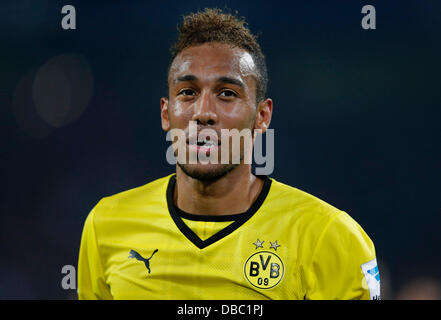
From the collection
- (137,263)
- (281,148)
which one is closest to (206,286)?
(137,263)

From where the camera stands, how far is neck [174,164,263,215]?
7.37 ft

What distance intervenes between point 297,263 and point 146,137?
1971 millimetres

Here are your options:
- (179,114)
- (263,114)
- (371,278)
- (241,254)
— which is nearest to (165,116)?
(179,114)

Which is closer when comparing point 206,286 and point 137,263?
point 206,286

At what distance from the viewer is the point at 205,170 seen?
7.04 feet

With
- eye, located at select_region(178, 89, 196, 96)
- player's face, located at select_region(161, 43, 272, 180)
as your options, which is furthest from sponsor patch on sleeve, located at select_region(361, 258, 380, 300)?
eye, located at select_region(178, 89, 196, 96)

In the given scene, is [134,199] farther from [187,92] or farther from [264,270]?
[264,270]

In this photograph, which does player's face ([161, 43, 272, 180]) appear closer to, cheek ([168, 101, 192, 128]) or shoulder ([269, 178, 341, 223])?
cheek ([168, 101, 192, 128])

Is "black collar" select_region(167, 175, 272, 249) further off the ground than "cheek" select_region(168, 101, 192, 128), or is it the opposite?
"cheek" select_region(168, 101, 192, 128)

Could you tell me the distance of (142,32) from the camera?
3756 mm

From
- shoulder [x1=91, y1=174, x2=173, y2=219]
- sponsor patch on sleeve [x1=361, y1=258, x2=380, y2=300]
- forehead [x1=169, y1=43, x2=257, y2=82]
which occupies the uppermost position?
forehead [x1=169, y1=43, x2=257, y2=82]

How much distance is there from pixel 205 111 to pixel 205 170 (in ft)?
0.87
